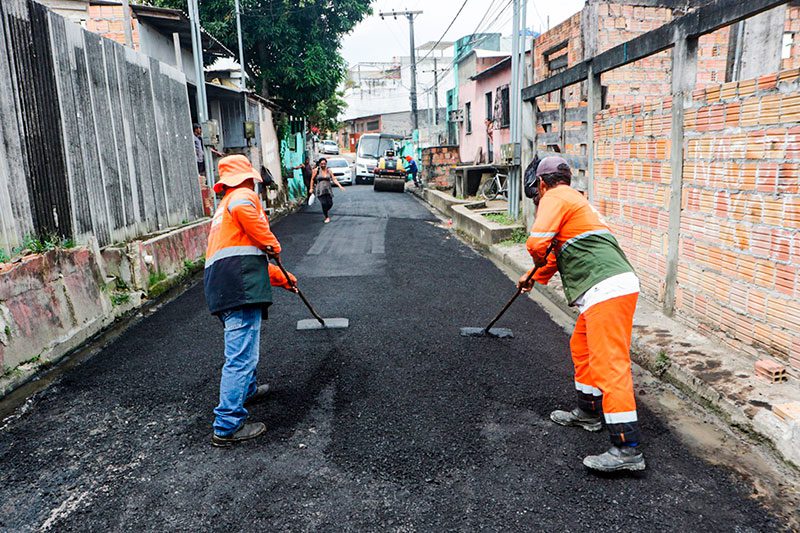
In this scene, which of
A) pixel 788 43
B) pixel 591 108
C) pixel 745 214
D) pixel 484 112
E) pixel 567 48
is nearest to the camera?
pixel 745 214

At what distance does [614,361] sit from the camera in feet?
11.0

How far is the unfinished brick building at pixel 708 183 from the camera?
419cm

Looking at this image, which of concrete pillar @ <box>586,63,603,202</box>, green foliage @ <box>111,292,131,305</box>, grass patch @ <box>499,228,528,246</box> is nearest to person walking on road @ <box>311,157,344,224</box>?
→ grass patch @ <box>499,228,528,246</box>

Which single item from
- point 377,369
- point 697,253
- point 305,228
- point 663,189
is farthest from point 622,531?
point 305,228

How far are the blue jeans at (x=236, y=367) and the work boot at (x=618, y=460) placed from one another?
6.99 feet

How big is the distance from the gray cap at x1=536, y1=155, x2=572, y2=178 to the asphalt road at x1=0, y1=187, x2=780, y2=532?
166 cm

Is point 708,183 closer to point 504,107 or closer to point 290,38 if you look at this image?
point 504,107

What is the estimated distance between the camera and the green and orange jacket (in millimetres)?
3532

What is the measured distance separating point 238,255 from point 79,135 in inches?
168

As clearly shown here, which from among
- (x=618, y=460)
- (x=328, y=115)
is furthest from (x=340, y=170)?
(x=618, y=460)

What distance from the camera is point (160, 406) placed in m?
4.31

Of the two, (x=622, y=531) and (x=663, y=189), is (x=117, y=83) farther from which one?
(x=622, y=531)

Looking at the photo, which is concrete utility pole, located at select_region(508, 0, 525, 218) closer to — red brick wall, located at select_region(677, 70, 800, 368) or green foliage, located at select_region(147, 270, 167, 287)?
red brick wall, located at select_region(677, 70, 800, 368)

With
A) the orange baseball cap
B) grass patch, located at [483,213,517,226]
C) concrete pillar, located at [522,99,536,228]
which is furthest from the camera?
grass patch, located at [483,213,517,226]
